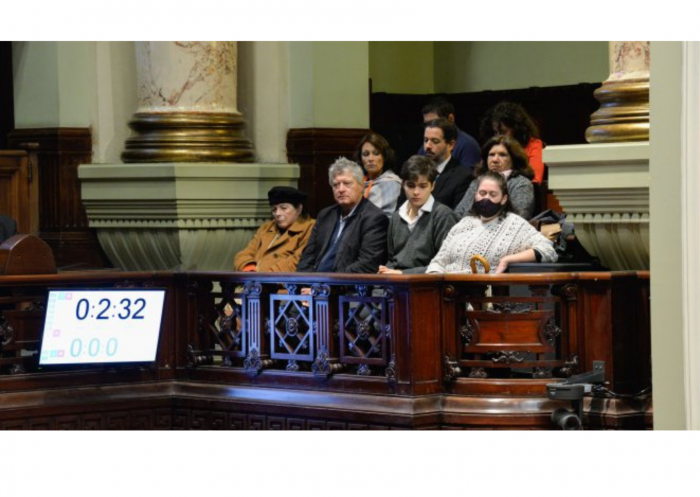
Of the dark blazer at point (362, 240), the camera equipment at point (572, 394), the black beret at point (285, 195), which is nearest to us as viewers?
the camera equipment at point (572, 394)

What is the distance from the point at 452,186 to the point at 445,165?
0.73ft

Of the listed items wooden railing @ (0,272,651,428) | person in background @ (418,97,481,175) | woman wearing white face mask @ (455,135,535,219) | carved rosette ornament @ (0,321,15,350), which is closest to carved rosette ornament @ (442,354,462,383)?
wooden railing @ (0,272,651,428)

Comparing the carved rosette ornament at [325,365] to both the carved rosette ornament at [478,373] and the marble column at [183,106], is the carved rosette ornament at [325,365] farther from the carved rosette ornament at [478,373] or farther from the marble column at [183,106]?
the marble column at [183,106]

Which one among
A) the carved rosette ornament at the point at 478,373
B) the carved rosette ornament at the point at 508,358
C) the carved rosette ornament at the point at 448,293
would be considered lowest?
the carved rosette ornament at the point at 478,373

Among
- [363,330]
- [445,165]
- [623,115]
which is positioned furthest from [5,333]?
[623,115]

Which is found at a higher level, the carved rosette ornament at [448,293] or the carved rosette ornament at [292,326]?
the carved rosette ornament at [448,293]

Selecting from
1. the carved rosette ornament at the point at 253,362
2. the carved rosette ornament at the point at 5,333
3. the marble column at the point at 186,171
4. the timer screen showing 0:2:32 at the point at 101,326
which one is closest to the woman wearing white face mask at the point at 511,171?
the carved rosette ornament at the point at 253,362

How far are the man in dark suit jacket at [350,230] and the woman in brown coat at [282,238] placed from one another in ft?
1.38

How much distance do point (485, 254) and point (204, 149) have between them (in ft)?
9.05

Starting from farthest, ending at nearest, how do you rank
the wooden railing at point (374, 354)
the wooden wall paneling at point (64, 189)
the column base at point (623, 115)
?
the wooden wall paneling at point (64, 189) → the column base at point (623, 115) → the wooden railing at point (374, 354)

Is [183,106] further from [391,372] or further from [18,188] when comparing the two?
[391,372]

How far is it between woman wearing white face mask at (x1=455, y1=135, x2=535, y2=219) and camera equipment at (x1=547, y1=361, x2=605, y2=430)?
1.10 meters

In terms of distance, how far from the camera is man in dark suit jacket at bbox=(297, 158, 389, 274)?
312 inches

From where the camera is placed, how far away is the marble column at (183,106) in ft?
31.6
